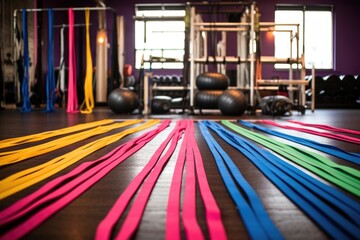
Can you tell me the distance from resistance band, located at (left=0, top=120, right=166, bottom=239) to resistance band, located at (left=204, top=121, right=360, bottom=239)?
622 mm

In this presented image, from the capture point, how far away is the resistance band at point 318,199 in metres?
0.79

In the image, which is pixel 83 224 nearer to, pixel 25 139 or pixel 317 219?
pixel 317 219

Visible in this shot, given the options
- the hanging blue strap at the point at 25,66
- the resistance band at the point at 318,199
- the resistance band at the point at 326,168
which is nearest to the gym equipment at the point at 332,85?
the hanging blue strap at the point at 25,66

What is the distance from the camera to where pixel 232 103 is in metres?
5.50

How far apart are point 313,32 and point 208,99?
784 cm

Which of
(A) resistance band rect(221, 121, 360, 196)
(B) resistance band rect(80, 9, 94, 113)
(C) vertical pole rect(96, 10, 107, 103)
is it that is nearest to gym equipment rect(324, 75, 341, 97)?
(C) vertical pole rect(96, 10, 107, 103)

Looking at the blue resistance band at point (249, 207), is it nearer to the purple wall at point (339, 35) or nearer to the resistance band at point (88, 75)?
the resistance band at point (88, 75)

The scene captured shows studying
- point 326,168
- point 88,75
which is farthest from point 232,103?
point 326,168

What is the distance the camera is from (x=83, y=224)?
2.73 feet

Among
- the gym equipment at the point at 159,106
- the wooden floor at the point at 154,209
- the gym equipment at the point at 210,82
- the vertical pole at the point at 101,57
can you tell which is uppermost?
the vertical pole at the point at 101,57

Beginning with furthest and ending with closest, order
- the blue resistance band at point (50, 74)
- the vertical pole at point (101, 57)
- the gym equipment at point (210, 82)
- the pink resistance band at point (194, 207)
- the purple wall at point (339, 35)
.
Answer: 1. the purple wall at point (339, 35)
2. the vertical pole at point (101, 57)
3. the blue resistance band at point (50, 74)
4. the gym equipment at point (210, 82)
5. the pink resistance band at point (194, 207)

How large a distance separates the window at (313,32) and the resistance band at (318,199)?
11.3 metres

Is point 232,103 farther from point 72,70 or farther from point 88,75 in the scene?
point 72,70

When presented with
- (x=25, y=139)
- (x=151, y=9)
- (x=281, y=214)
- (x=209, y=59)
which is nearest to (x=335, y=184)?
(x=281, y=214)
